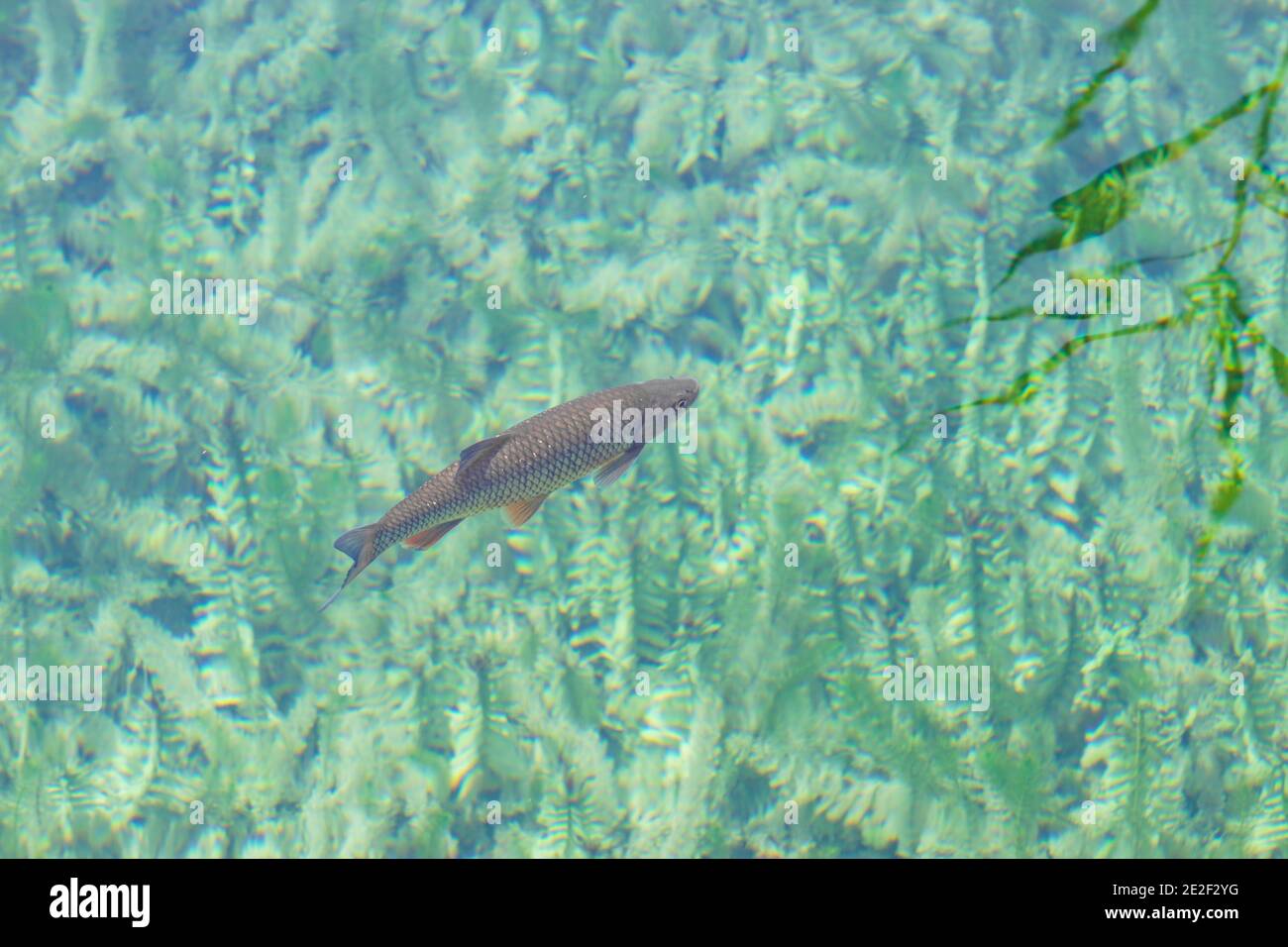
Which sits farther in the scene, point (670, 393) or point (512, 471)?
point (670, 393)

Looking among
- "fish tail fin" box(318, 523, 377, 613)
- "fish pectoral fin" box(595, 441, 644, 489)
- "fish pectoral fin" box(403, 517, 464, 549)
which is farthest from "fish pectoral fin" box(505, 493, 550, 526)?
"fish tail fin" box(318, 523, 377, 613)

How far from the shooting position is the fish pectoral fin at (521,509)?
4.09 meters

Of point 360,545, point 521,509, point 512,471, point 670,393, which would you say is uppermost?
point 670,393

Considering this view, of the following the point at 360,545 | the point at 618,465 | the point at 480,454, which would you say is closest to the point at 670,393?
the point at 618,465

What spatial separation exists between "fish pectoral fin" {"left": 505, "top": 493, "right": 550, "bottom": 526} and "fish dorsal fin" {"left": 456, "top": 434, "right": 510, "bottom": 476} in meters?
0.32

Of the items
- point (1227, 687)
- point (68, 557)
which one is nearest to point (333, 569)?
point (68, 557)

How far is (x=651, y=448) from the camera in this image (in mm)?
5562

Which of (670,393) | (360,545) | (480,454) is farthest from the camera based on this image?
(670,393)

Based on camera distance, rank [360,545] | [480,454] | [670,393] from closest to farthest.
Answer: [480,454]
[360,545]
[670,393]

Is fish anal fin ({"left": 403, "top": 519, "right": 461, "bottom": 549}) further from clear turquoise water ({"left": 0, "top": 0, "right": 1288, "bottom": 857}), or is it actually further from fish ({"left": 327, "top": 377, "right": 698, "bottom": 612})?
clear turquoise water ({"left": 0, "top": 0, "right": 1288, "bottom": 857})

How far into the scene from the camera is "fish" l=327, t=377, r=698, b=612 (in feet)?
12.5

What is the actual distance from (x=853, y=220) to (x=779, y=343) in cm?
97

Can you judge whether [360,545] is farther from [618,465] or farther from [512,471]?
[618,465]

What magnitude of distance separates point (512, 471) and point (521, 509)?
38cm
